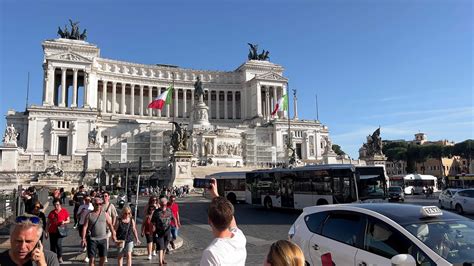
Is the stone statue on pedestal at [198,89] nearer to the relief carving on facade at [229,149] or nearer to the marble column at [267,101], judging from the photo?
the relief carving on facade at [229,149]

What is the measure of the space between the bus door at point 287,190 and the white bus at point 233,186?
8489 millimetres

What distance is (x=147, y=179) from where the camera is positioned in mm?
49969

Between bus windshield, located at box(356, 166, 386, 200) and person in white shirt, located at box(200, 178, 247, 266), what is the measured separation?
17.8 meters

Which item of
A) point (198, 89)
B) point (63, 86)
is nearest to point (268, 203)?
point (198, 89)

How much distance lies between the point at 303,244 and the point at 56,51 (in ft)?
277

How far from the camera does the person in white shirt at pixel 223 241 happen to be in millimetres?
3746

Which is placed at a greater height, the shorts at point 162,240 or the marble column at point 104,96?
the marble column at point 104,96

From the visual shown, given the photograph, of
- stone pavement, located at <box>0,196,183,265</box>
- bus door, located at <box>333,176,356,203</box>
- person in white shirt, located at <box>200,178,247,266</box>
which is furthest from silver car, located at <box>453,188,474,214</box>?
person in white shirt, located at <box>200,178,247,266</box>

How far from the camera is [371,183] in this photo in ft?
69.2

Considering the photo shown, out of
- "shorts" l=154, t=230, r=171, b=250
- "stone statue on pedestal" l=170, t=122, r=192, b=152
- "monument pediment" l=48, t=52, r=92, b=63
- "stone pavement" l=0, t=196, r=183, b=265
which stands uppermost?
"monument pediment" l=48, t=52, r=92, b=63

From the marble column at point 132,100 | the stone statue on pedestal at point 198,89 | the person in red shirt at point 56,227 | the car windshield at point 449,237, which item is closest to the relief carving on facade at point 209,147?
the stone statue on pedestal at point 198,89

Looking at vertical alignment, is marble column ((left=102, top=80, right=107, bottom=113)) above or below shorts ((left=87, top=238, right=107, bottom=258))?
above

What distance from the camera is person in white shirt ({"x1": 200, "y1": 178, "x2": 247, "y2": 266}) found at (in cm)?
375

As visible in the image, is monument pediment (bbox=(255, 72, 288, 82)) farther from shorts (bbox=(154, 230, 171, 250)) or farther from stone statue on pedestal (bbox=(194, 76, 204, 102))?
shorts (bbox=(154, 230, 171, 250))
